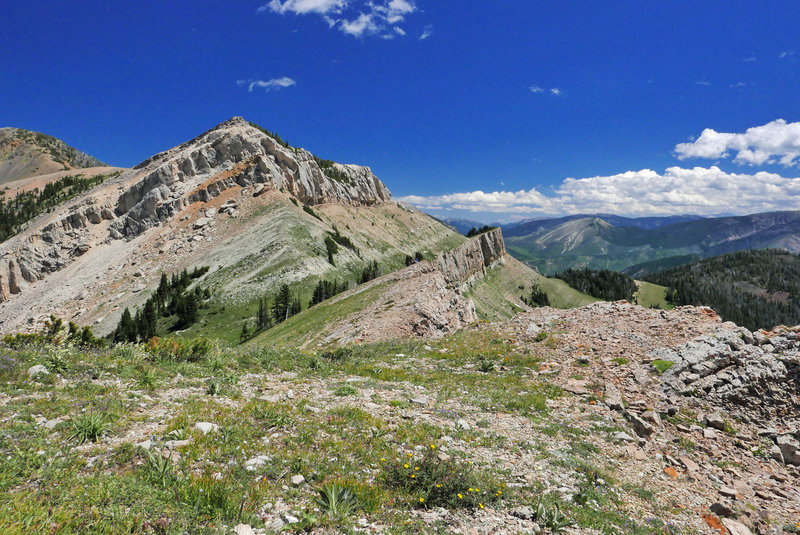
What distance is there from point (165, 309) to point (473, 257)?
306 feet

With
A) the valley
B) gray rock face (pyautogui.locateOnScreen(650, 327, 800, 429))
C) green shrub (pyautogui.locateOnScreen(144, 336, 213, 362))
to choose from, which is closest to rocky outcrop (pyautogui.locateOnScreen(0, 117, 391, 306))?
the valley

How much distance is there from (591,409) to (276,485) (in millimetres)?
11965

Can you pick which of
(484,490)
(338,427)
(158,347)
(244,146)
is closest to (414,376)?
(338,427)

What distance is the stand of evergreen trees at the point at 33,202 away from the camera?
134 meters

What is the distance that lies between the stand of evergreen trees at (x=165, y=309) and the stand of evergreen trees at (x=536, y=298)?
125 meters

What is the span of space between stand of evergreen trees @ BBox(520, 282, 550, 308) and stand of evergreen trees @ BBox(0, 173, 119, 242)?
20501cm

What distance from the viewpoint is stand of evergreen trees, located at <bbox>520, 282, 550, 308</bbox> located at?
490ft

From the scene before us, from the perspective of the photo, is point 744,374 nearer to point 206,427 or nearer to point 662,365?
point 662,365

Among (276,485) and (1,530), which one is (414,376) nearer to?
(276,485)

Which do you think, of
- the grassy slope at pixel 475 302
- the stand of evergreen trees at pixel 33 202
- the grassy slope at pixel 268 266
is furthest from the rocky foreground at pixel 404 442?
the stand of evergreen trees at pixel 33 202

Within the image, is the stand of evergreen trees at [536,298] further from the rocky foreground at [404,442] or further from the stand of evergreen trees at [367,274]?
the rocky foreground at [404,442]

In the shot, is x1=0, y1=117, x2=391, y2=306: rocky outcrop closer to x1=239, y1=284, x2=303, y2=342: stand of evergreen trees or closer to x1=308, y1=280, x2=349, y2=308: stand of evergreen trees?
x1=308, y1=280, x2=349, y2=308: stand of evergreen trees

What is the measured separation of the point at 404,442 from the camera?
9055 millimetres

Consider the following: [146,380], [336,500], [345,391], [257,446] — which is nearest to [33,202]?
[146,380]
